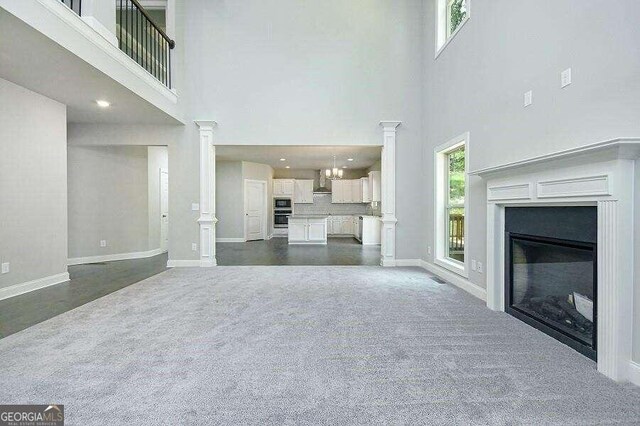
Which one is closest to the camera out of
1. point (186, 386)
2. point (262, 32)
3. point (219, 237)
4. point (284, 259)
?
point (186, 386)

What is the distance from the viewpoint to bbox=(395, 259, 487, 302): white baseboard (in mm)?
3491

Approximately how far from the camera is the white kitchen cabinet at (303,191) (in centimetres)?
1072

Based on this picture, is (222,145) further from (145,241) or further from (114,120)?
(145,241)

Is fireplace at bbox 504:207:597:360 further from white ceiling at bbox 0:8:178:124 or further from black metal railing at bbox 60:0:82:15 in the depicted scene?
black metal railing at bbox 60:0:82:15

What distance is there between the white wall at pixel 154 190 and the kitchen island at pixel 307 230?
3.52 m

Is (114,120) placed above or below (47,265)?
above

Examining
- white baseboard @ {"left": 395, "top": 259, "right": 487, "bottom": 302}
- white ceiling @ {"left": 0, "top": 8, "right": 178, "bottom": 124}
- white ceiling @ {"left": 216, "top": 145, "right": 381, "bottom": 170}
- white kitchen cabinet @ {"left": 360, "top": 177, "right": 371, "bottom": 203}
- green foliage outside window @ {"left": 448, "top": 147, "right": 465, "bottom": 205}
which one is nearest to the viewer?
white ceiling @ {"left": 0, "top": 8, "right": 178, "bottom": 124}

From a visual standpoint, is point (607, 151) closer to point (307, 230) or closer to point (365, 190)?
point (307, 230)

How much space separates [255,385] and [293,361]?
0.35 metres

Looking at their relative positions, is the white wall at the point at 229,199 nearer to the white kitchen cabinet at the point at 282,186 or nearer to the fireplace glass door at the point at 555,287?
the white kitchen cabinet at the point at 282,186

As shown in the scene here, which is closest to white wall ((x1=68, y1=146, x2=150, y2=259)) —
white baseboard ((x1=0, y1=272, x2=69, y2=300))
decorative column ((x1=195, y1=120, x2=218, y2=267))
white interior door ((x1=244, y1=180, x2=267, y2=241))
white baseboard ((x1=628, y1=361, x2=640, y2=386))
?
white baseboard ((x1=0, y1=272, x2=69, y2=300))

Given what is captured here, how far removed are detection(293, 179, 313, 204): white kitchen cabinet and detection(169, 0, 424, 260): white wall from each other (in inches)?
210

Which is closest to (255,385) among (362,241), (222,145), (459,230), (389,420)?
(389,420)

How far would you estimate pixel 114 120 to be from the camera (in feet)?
16.5
